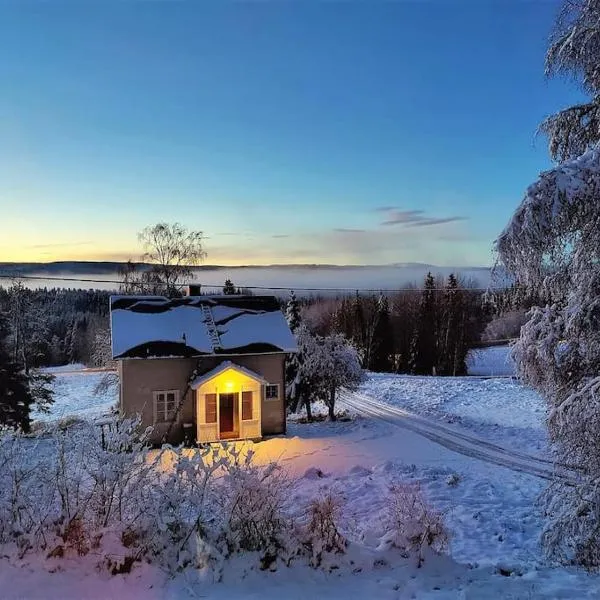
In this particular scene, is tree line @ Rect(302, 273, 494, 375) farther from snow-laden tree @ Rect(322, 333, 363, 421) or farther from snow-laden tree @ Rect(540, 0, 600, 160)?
snow-laden tree @ Rect(540, 0, 600, 160)

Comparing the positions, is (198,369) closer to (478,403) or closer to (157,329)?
(157,329)

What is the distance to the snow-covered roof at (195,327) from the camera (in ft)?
58.4

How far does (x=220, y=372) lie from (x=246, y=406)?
1.71 metres

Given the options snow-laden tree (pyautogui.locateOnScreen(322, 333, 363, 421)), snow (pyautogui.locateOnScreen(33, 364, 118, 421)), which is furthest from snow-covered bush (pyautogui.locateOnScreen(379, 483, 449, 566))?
snow (pyautogui.locateOnScreen(33, 364, 118, 421))

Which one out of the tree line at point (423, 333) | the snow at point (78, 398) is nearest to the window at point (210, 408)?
the snow at point (78, 398)

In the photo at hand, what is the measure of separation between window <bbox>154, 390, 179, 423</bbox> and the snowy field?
3.37 m

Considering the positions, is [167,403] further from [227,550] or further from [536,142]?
[536,142]

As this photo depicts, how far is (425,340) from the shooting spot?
45.7m

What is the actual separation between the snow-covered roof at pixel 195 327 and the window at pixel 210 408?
5.30ft

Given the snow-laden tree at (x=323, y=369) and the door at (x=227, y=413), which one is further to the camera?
the snow-laden tree at (x=323, y=369)

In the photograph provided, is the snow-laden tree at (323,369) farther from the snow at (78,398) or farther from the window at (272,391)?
the snow at (78,398)

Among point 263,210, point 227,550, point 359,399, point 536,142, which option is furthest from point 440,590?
point 263,210

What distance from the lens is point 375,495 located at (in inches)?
465

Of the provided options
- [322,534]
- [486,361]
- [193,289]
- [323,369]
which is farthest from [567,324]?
[486,361]
